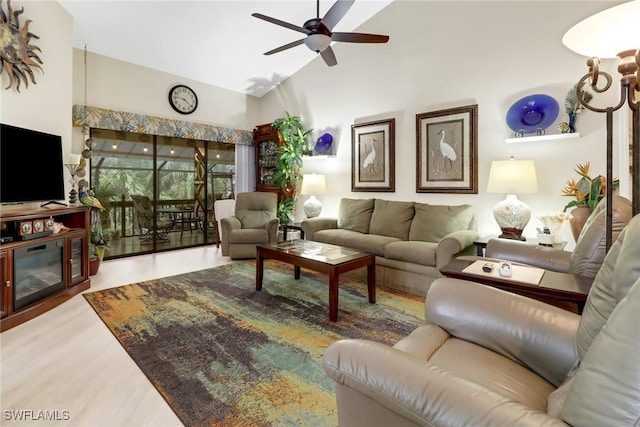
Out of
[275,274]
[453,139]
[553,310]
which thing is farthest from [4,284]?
[453,139]

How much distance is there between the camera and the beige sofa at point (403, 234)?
3225 millimetres

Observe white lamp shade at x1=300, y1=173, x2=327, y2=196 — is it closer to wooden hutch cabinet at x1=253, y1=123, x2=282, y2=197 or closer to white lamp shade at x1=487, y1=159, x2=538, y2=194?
wooden hutch cabinet at x1=253, y1=123, x2=282, y2=197

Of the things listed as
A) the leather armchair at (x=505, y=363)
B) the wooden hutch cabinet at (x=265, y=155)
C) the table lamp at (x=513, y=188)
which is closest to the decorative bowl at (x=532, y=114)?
the table lamp at (x=513, y=188)

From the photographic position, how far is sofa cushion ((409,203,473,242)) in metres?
3.60

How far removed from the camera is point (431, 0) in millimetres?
3961

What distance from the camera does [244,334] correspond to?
2424 millimetres

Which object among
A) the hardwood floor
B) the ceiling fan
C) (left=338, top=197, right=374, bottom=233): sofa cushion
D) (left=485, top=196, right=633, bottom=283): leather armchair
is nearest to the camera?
the hardwood floor

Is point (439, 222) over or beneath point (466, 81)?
beneath

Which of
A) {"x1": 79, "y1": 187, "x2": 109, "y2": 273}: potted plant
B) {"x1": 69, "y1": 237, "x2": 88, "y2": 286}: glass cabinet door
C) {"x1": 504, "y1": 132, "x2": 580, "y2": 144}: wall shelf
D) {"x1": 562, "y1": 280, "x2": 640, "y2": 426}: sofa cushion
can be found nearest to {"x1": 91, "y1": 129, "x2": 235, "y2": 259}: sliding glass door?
{"x1": 79, "y1": 187, "x2": 109, "y2": 273}: potted plant

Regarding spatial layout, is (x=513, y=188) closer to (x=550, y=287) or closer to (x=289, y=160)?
(x=550, y=287)

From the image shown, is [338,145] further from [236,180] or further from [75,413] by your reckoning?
[75,413]

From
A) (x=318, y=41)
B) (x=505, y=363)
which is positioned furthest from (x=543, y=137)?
(x=505, y=363)

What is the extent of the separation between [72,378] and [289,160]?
13.4 ft

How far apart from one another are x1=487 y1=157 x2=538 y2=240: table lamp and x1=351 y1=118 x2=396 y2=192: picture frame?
4.96ft
